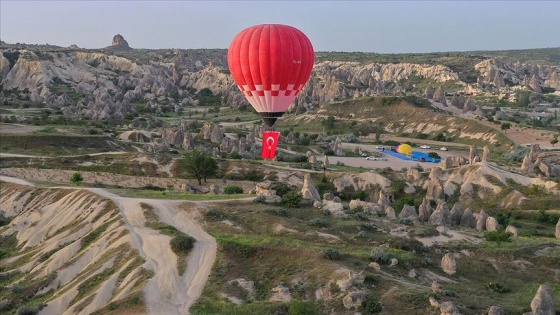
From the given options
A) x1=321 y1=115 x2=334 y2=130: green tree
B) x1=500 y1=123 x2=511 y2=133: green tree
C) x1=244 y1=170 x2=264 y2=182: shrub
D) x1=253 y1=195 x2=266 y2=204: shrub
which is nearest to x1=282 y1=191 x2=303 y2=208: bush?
x1=253 y1=195 x2=266 y2=204: shrub

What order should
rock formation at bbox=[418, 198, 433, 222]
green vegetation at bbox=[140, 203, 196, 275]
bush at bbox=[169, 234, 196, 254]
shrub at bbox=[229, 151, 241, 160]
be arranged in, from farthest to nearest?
shrub at bbox=[229, 151, 241, 160] < rock formation at bbox=[418, 198, 433, 222] < bush at bbox=[169, 234, 196, 254] < green vegetation at bbox=[140, 203, 196, 275]

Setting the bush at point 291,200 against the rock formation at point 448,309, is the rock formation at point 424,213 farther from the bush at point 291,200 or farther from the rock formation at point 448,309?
the rock formation at point 448,309

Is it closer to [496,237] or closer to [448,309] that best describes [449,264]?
[448,309]

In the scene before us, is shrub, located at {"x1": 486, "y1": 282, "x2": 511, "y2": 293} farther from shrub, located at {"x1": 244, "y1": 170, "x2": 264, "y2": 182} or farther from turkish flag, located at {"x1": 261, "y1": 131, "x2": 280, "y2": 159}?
shrub, located at {"x1": 244, "y1": 170, "x2": 264, "y2": 182}

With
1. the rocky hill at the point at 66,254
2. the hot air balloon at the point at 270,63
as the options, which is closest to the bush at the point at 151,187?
the rocky hill at the point at 66,254

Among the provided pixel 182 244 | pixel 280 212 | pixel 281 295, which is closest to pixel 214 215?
pixel 280 212

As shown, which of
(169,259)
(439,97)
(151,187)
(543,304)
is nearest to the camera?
(543,304)

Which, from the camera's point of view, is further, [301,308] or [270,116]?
[270,116]

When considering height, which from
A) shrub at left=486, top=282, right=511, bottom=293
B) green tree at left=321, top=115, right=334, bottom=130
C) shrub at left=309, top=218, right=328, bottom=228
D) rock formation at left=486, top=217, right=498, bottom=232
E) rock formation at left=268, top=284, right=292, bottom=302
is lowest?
green tree at left=321, top=115, right=334, bottom=130
